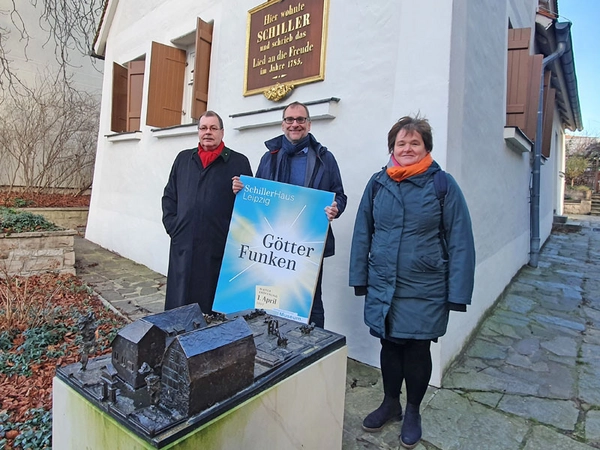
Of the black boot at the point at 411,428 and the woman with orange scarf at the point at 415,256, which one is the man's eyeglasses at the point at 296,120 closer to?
the woman with orange scarf at the point at 415,256

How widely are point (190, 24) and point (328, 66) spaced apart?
289cm

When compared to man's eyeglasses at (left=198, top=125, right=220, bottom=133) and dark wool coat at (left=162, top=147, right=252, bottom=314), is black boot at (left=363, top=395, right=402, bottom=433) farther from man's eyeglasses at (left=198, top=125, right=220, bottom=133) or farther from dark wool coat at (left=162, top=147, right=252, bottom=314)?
man's eyeglasses at (left=198, top=125, right=220, bottom=133)

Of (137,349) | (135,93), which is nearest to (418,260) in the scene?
(137,349)

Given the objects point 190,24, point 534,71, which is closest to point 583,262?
point 534,71

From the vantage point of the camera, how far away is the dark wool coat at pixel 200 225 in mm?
2746

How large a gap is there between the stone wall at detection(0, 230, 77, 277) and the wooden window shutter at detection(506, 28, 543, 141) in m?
5.55

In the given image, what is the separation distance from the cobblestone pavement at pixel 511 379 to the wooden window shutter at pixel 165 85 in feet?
7.23

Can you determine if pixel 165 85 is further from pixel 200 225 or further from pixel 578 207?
pixel 578 207

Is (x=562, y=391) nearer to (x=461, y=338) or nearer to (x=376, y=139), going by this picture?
(x=461, y=338)

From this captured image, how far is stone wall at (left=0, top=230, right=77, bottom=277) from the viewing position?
4625mm

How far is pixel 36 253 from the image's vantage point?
4805mm

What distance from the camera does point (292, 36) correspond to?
11.7 feet

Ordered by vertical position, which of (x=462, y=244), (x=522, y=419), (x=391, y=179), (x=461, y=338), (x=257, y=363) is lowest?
(x=522, y=419)

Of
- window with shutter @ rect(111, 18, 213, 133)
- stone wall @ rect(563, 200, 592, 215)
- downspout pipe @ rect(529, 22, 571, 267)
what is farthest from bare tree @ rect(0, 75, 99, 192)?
stone wall @ rect(563, 200, 592, 215)
